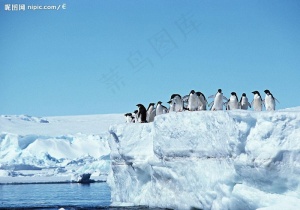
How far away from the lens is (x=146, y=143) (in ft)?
69.4

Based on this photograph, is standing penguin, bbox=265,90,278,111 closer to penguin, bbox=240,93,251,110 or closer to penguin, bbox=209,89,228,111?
penguin, bbox=240,93,251,110

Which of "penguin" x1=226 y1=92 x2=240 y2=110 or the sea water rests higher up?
"penguin" x1=226 y1=92 x2=240 y2=110

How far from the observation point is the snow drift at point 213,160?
14164 millimetres

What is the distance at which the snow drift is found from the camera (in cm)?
1416

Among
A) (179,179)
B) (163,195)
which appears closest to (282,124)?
(179,179)

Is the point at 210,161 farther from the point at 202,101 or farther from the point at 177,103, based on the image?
the point at 177,103

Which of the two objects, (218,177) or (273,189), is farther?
(218,177)

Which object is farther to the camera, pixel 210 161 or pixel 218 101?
pixel 218 101

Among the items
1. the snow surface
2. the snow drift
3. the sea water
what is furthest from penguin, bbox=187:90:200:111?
the snow surface

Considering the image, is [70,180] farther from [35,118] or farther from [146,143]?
[35,118]

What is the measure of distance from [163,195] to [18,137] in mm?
44684

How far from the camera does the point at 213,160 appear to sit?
16.5 m

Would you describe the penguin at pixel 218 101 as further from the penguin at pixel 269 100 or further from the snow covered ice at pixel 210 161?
the snow covered ice at pixel 210 161

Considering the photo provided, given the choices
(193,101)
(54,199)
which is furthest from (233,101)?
(54,199)
